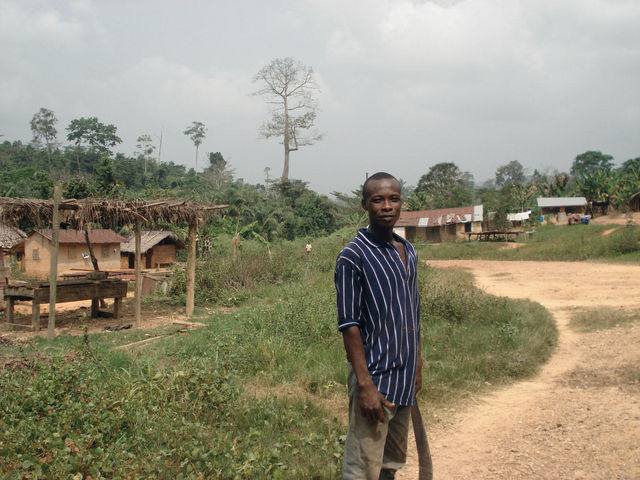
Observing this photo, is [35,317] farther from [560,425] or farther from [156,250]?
[156,250]

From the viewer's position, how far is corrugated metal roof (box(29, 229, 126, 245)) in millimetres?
21266

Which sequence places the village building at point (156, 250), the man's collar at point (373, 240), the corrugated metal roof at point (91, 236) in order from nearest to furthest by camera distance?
the man's collar at point (373, 240) → the corrugated metal roof at point (91, 236) → the village building at point (156, 250)

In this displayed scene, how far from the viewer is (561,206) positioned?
134ft

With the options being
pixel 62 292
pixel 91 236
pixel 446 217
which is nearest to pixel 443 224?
pixel 446 217

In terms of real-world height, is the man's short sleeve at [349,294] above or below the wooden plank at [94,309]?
above

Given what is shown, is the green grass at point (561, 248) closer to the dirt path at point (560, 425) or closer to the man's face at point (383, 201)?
the dirt path at point (560, 425)

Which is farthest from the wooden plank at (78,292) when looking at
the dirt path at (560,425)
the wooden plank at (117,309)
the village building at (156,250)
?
the village building at (156,250)

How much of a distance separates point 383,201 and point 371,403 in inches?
35.6

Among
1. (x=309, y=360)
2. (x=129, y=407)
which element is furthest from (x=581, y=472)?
(x=129, y=407)

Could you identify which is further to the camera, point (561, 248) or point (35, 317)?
point (561, 248)

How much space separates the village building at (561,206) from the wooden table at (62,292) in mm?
36501

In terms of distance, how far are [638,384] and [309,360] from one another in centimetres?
341

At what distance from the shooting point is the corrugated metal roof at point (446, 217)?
34.5 meters

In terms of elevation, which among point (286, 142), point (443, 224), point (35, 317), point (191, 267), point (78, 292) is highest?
point (286, 142)
